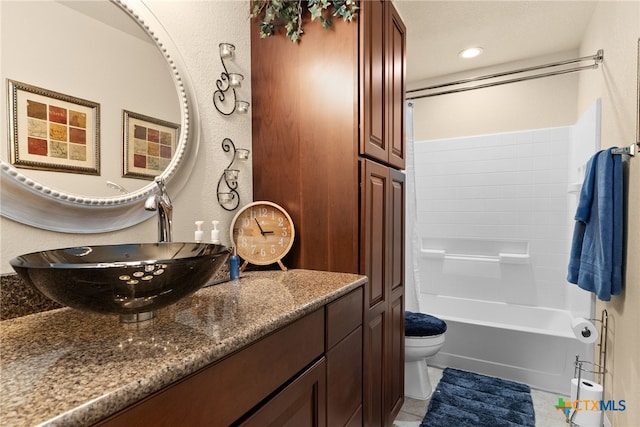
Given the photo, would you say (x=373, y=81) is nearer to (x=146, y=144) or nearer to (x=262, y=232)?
(x=262, y=232)

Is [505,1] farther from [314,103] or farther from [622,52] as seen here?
[314,103]

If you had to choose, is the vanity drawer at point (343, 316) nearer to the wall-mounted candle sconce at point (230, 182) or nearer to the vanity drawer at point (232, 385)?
the vanity drawer at point (232, 385)

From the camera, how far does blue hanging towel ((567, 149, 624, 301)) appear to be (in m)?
1.60

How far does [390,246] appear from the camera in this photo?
1698 mm

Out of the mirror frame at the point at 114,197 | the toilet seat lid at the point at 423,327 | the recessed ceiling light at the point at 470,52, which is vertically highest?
the recessed ceiling light at the point at 470,52

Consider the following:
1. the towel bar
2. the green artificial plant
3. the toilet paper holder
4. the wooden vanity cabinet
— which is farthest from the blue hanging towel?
the green artificial plant

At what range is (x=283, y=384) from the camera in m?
0.84

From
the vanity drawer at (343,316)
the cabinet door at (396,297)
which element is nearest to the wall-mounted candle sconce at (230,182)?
the vanity drawer at (343,316)

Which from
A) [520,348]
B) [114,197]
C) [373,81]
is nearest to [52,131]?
[114,197]

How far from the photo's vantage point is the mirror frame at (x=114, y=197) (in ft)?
2.68

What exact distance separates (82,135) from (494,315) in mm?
3155

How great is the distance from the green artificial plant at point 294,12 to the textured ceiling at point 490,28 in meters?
0.88

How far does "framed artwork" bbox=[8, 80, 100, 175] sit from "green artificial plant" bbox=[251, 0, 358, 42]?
88 cm

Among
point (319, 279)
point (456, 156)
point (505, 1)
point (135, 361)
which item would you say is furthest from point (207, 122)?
point (456, 156)
